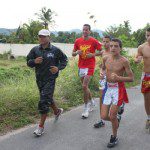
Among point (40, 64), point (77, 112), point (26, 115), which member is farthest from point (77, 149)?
point (77, 112)

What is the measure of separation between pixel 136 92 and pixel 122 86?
6.48m

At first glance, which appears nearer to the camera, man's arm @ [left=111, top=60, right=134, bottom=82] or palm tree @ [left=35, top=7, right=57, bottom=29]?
→ man's arm @ [left=111, top=60, right=134, bottom=82]

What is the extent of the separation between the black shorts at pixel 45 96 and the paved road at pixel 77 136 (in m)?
0.50

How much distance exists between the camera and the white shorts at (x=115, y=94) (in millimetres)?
6395

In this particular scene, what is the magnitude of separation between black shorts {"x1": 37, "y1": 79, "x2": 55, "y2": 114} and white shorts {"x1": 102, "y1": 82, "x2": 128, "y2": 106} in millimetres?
1115

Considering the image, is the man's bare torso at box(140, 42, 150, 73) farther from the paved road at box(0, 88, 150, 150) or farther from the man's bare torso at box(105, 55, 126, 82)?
the paved road at box(0, 88, 150, 150)

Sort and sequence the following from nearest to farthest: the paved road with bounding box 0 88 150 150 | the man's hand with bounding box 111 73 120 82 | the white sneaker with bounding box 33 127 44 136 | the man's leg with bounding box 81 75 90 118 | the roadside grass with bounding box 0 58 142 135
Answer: the man's hand with bounding box 111 73 120 82
the paved road with bounding box 0 88 150 150
the white sneaker with bounding box 33 127 44 136
the roadside grass with bounding box 0 58 142 135
the man's leg with bounding box 81 75 90 118

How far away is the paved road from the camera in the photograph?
6.38 meters

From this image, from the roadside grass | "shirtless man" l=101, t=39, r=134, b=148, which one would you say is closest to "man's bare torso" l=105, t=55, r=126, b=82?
"shirtless man" l=101, t=39, r=134, b=148

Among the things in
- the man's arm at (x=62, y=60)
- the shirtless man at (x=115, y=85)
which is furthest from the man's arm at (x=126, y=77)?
the man's arm at (x=62, y=60)

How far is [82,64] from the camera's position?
8.88 m

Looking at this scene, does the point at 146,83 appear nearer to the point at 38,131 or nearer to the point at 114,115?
the point at 114,115

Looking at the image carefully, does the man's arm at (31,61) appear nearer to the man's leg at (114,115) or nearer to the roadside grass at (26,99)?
the roadside grass at (26,99)

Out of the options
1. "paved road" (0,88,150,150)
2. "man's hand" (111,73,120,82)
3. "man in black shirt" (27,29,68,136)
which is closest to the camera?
"man's hand" (111,73,120,82)
